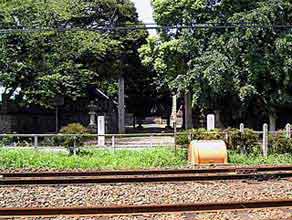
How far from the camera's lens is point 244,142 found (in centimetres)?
2109

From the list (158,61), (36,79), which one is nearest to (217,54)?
(158,61)

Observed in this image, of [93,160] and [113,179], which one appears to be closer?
[113,179]

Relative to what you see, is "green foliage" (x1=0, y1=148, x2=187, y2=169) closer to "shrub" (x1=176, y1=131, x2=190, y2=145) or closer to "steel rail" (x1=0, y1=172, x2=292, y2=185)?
"shrub" (x1=176, y1=131, x2=190, y2=145)

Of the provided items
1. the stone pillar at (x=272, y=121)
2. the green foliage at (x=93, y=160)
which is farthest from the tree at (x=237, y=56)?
the green foliage at (x=93, y=160)

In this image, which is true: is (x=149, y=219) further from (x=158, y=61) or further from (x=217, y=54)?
(x=158, y=61)

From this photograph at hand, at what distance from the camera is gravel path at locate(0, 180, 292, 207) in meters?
11.5

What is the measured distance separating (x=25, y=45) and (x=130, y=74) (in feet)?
55.3

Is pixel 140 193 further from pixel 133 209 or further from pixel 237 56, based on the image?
pixel 237 56

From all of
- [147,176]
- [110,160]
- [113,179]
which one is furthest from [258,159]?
[113,179]

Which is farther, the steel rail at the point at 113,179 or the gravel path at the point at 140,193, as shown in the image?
the steel rail at the point at 113,179

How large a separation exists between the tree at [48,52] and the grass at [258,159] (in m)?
15.6

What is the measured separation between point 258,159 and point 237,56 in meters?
13.6

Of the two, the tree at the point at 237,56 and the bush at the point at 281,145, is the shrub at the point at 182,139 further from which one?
the tree at the point at 237,56

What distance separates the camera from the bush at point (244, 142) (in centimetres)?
2108
